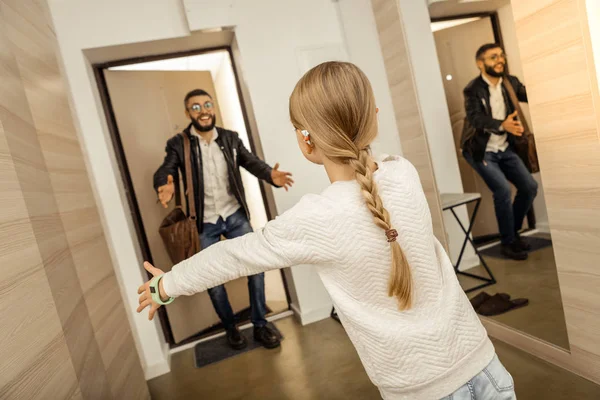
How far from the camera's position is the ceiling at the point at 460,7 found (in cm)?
174

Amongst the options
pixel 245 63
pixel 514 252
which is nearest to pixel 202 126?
pixel 245 63

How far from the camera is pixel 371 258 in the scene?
91cm

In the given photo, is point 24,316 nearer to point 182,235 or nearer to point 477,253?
point 182,235

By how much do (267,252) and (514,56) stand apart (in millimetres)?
1445

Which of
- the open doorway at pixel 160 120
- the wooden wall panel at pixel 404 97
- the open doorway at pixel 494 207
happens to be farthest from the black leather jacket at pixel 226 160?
the open doorway at pixel 494 207

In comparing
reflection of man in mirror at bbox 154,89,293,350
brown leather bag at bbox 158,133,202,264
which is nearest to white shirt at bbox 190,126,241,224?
reflection of man in mirror at bbox 154,89,293,350

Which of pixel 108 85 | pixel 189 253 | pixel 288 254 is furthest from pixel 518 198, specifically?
pixel 108 85

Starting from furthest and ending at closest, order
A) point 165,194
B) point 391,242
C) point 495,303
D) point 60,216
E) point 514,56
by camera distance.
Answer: point 165,194, point 495,303, point 514,56, point 60,216, point 391,242

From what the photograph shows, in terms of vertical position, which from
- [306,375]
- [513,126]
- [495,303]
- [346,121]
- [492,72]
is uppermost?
[492,72]

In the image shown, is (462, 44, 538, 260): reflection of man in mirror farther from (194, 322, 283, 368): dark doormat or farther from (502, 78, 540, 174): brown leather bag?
(194, 322, 283, 368): dark doormat

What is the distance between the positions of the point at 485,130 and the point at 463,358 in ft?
4.35

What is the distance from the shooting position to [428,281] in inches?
37.4

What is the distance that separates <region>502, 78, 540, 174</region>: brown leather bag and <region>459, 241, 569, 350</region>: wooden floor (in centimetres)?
37

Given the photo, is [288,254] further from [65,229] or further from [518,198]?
[518,198]
